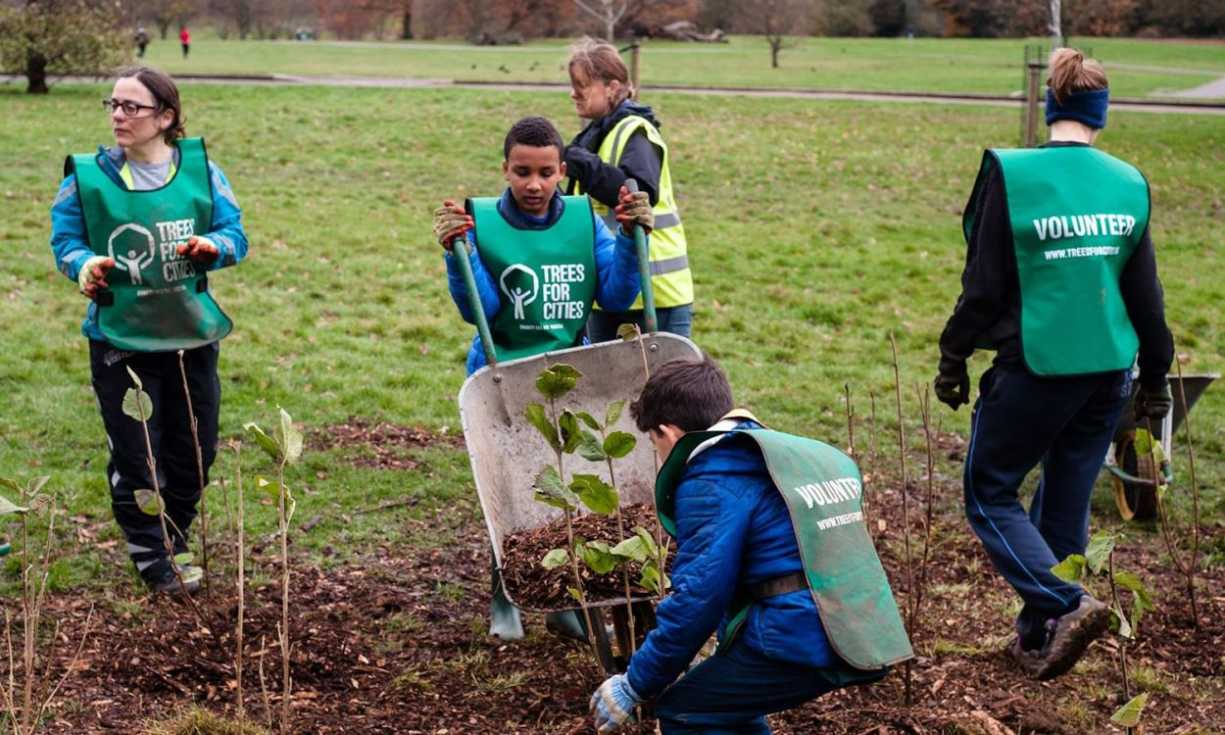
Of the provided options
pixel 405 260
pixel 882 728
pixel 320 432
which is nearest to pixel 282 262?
pixel 405 260

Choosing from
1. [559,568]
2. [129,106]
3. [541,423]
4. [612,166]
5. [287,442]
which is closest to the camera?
[287,442]

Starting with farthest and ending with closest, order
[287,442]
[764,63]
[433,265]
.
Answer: [764,63]
[433,265]
[287,442]

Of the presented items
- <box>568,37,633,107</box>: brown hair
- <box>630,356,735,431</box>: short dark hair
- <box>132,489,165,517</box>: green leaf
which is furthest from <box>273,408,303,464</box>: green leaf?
<box>568,37,633,107</box>: brown hair

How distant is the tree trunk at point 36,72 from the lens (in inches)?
902

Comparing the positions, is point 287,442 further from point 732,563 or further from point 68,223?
point 68,223

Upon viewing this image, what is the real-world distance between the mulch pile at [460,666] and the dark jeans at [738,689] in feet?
2.90

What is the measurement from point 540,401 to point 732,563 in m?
1.58

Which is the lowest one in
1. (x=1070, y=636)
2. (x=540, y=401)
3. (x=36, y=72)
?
(x=1070, y=636)

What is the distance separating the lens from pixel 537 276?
4.72 m

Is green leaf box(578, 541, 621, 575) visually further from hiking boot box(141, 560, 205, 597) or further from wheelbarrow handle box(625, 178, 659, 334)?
hiking boot box(141, 560, 205, 597)

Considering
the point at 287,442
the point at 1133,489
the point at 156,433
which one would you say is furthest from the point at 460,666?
the point at 1133,489

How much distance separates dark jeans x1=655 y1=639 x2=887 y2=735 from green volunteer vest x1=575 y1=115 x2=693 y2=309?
7.85 feet

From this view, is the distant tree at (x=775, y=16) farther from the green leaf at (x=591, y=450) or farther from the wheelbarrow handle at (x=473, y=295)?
the green leaf at (x=591, y=450)

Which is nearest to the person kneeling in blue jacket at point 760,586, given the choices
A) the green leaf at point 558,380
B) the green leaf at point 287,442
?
the green leaf at point 558,380
